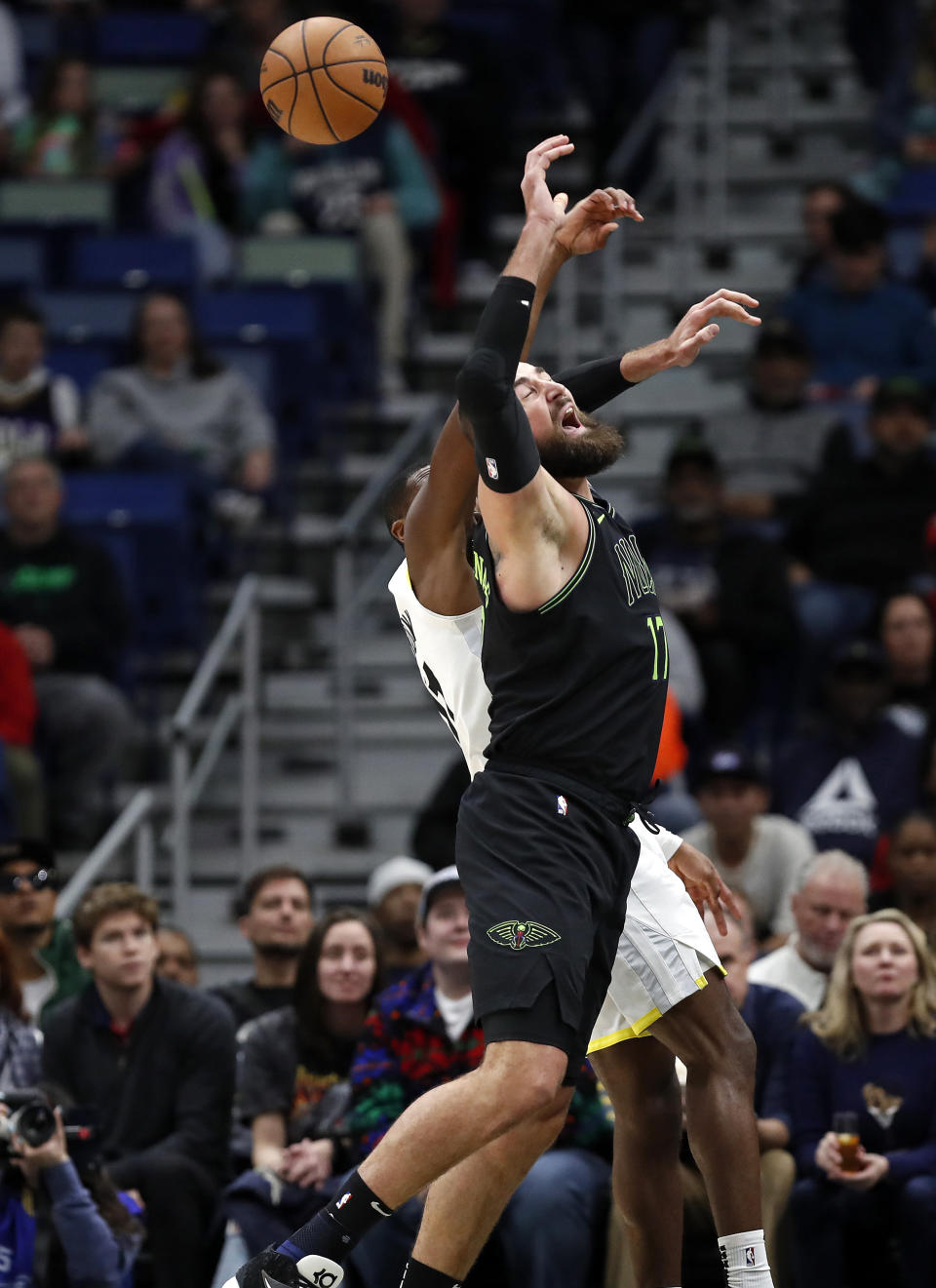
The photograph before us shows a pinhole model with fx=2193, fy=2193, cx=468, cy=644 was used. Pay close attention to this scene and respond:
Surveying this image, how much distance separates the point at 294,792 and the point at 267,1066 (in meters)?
3.34

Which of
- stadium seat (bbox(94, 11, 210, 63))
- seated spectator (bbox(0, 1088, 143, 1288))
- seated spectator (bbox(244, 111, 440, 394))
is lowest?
seated spectator (bbox(0, 1088, 143, 1288))

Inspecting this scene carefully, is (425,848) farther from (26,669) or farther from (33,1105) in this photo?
(33,1105)

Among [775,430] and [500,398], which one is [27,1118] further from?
[775,430]

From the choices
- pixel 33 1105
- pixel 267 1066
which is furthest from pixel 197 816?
pixel 33 1105

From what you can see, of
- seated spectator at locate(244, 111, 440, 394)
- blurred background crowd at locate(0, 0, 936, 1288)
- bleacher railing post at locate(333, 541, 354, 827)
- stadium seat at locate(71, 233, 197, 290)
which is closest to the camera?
blurred background crowd at locate(0, 0, 936, 1288)

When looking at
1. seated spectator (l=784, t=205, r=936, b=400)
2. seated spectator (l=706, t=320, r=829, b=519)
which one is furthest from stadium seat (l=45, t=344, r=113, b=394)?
seated spectator (l=784, t=205, r=936, b=400)

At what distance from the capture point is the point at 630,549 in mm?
5367

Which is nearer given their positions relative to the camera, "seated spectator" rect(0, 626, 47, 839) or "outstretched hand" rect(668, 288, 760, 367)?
"outstretched hand" rect(668, 288, 760, 367)

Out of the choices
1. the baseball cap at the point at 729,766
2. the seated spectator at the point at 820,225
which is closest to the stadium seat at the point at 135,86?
the seated spectator at the point at 820,225

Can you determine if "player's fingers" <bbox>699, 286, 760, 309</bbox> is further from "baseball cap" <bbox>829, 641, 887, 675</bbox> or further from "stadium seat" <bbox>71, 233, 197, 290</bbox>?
"stadium seat" <bbox>71, 233, 197, 290</bbox>

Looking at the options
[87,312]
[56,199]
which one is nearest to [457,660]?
[87,312]

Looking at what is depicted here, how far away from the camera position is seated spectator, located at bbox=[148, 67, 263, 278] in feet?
43.5

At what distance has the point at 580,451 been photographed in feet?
17.3

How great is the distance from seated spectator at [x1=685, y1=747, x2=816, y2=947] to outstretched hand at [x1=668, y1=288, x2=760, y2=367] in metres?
3.84
